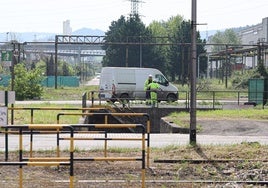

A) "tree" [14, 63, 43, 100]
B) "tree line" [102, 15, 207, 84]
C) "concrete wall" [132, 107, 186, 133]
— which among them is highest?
"tree line" [102, 15, 207, 84]

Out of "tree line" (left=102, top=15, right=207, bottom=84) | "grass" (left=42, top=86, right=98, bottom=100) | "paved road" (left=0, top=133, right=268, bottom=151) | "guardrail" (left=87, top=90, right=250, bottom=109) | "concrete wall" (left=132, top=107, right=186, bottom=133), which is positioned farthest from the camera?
"tree line" (left=102, top=15, right=207, bottom=84)

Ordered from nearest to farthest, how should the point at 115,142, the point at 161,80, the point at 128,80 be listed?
1. the point at 115,142
2. the point at 161,80
3. the point at 128,80

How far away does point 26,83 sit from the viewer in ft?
144

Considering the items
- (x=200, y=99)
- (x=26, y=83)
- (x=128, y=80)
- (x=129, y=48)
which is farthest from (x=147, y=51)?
(x=128, y=80)

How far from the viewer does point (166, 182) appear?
9805 millimetres

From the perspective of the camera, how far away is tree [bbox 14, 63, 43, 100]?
43.2 m

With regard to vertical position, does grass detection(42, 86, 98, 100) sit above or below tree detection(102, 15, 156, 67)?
below

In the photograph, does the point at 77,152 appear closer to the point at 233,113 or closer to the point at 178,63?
the point at 233,113

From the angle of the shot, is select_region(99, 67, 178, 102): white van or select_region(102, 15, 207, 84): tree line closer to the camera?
select_region(99, 67, 178, 102): white van

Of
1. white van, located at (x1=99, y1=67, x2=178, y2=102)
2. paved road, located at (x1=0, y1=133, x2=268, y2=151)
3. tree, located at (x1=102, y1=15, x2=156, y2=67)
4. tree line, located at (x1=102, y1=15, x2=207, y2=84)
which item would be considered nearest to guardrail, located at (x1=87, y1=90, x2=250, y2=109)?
white van, located at (x1=99, y1=67, x2=178, y2=102)

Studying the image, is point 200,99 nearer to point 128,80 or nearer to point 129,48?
point 128,80

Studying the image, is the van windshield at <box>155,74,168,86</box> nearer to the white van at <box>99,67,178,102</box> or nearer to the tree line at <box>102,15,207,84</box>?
the white van at <box>99,67,178,102</box>

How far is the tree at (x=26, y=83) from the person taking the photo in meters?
43.2

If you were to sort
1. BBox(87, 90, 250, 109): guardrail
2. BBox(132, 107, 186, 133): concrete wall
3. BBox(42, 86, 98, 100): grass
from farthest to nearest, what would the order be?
BBox(42, 86, 98, 100): grass, BBox(87, 90, 250, 109): guardrail, BBox(132, 107, 186, 133): concrete wall
